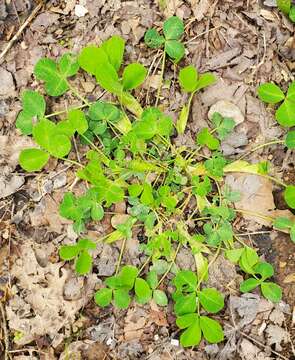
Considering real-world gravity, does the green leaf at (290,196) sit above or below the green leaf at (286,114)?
below

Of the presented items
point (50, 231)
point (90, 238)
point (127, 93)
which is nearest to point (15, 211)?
point (50, 231)

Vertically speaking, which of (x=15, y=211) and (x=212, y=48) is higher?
(x=212, y=48)

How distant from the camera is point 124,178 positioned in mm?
2547

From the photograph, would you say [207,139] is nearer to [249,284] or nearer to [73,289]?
[249,284]

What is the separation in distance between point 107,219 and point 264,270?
28.8 inches

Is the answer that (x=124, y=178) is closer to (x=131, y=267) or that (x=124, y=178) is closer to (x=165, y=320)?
(x=131, y=267)

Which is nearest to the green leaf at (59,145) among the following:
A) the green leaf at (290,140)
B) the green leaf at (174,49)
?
the green leaf at (174,49)

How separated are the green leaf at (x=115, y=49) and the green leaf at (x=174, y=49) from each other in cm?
20

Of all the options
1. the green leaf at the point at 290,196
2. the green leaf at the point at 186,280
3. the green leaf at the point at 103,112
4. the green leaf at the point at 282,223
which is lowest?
the green leaf at the point at 186,280

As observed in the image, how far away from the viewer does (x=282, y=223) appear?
251 cm

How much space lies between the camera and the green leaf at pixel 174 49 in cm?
257

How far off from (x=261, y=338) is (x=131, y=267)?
0.66m

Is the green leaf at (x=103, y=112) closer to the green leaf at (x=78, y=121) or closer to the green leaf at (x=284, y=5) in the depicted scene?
the green leaf at (x=78, y=121)

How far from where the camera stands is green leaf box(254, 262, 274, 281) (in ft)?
8.21
